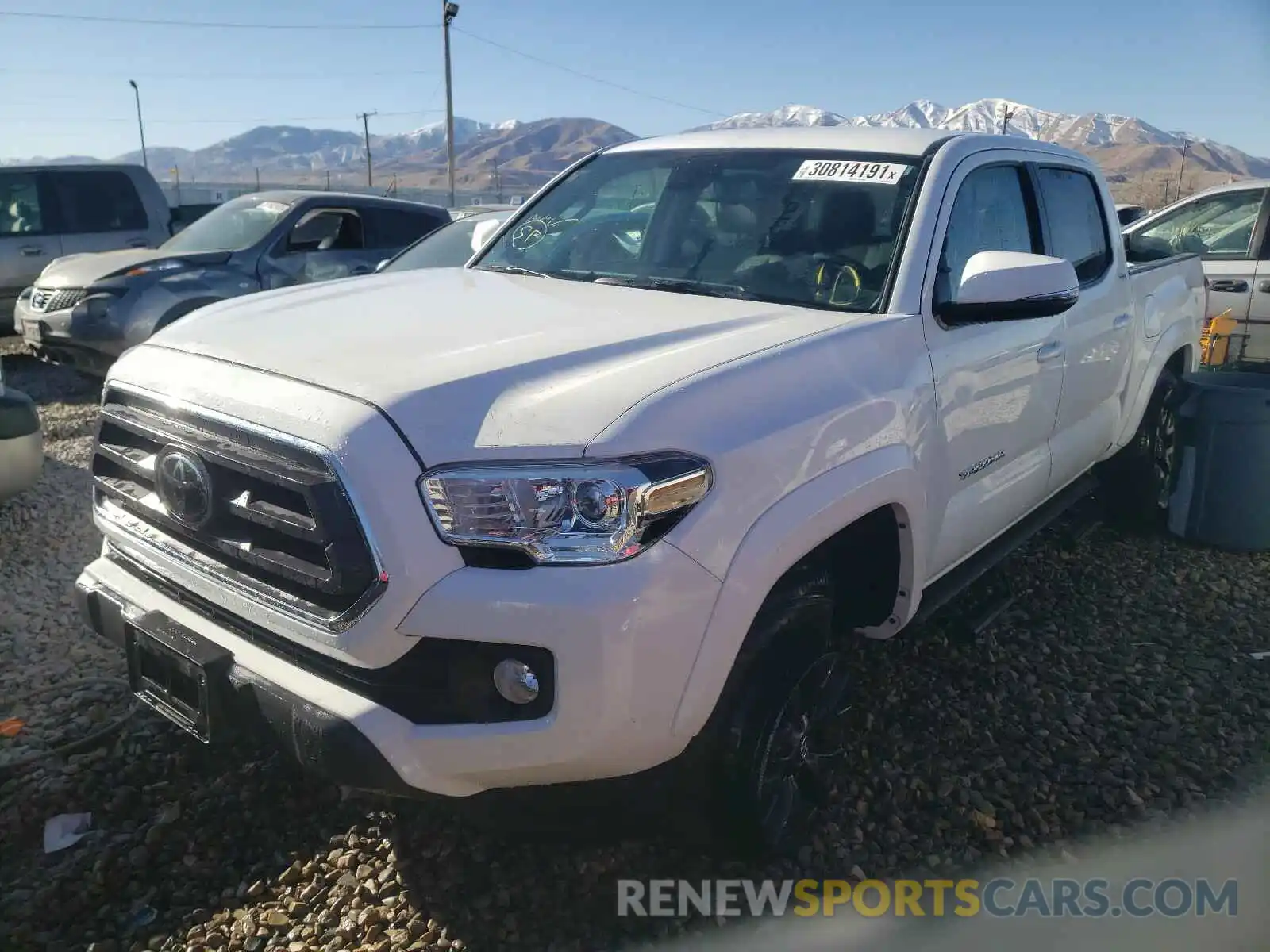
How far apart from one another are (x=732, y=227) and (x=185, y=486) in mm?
1887

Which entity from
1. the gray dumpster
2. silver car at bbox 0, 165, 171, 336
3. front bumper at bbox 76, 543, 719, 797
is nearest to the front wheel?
the gray dumpster

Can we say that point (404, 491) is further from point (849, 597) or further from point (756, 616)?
point (849, 597)

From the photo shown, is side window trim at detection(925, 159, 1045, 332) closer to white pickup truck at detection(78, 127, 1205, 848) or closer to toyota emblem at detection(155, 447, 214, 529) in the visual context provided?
white pickup truck at detection(78, 127, 1205, 848)

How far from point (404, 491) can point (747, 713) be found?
3.09ft

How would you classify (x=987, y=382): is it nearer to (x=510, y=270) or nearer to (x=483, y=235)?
(x=510, y=270)

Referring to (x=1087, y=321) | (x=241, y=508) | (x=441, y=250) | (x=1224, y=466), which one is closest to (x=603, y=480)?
(x=241, y=508)

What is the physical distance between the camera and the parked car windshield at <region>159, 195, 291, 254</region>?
789cm

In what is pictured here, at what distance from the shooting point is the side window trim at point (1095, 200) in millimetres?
3738

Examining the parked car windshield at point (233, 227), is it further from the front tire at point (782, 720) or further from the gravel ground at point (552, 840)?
the front tire at point (782, 720)

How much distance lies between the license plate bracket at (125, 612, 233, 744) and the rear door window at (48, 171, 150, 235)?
346 inches

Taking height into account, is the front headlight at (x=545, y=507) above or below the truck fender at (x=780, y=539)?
above

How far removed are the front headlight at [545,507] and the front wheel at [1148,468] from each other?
13.5 feet

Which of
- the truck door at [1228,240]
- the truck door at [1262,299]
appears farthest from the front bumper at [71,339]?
the truck door at [1262,299]

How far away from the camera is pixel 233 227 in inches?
320
